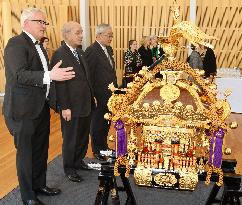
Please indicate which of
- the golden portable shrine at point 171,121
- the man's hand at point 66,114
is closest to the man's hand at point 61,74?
the golden portable shrine at point 171,121

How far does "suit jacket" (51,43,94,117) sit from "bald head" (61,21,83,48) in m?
0.07

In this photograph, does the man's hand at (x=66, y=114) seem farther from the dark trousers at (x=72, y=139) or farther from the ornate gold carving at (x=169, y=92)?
the ornate gold carving at (x=169, y=92)

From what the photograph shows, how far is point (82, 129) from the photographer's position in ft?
13.6

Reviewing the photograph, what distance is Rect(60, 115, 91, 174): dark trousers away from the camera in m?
3.96

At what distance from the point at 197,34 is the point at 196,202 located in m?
1.80

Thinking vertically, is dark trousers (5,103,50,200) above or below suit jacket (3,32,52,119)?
below

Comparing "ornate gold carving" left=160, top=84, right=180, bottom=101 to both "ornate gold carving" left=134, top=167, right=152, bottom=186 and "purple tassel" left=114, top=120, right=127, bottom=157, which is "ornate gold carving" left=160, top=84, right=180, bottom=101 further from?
"ornate gold carving" left=134, top=167, right=152, bottom=186

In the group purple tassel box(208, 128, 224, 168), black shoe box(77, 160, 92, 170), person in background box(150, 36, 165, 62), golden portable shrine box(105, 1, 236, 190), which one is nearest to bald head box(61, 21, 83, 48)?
golden portable shrine box(105, 1, 236, 190)

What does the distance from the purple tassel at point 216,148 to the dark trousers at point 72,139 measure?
1783 millimetres

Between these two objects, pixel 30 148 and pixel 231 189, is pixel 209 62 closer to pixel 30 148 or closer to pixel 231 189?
pixel 30 148

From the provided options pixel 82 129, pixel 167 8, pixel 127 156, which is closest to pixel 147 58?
pixel 167 8

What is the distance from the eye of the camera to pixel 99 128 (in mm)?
4738

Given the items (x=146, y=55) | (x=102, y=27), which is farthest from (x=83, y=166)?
(x=146, y=55)

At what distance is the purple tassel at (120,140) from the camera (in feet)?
8.70
